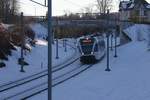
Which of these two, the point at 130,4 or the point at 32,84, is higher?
the point at 130,4

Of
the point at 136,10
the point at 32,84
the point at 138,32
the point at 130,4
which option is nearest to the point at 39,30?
the point at 138,32

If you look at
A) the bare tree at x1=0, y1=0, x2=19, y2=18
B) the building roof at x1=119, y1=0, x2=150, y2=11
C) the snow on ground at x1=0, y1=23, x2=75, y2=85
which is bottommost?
the snow on ground at x1=0, y1=23, x2=75, y2=85

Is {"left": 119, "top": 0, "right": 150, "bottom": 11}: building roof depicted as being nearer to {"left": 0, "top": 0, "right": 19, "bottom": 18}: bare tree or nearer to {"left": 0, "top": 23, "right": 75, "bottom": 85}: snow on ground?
{"left": 0, "top": 0, "right": 19, "bottom": 18}: bare tree

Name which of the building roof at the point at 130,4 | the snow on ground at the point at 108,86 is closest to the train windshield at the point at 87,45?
Result: the snow on ground at the point at 108,86

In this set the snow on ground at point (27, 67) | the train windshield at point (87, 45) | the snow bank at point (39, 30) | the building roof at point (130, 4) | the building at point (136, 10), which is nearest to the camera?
the snow on ground at point (27, 67)

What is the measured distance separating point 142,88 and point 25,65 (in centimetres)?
2117

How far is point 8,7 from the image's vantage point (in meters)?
94.0

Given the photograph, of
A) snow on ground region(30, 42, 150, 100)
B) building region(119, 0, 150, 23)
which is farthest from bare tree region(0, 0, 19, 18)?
snow on ground region(30, 42, 150, 100)

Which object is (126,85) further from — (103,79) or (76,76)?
(76,76)

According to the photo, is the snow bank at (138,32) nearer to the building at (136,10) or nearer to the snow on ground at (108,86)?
the building at (136,10)

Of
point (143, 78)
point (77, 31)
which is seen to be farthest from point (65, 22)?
point (143, 78)

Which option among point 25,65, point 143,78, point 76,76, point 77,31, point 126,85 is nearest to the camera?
point 126,85

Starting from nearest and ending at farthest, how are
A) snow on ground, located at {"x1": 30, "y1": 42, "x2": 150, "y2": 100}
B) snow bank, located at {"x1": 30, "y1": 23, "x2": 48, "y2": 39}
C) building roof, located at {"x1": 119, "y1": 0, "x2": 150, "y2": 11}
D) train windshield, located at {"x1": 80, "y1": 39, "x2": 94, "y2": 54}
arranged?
snow on ground, located at {"x1": 30, "y1": 42, "x2": 150, "y2": 100}
train windshield, located at {"x1": 80, "y1": 39, "x2": 94, "y2": 54}
snow bank, located at {"x1": 30, "y1": 23, "x2": 48, "y2": 39}
building roof, located at {"x1": 119, "y1": 0, "x2": 150, "y2": 11}

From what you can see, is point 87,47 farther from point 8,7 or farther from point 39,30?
point 39,30
